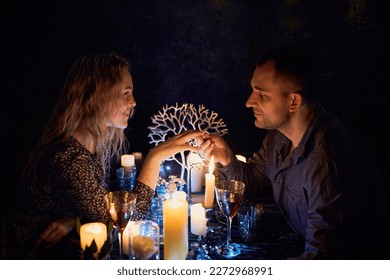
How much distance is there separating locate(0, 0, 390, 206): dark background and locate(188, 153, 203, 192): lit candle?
3141 millimetres

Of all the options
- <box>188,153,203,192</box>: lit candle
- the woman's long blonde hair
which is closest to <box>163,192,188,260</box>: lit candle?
<box>188,153,203,192</box>: lit candle

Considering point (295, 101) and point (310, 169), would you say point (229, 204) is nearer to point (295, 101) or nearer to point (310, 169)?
point (310, 169)

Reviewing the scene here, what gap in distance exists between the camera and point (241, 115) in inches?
212

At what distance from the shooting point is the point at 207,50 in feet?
17.4

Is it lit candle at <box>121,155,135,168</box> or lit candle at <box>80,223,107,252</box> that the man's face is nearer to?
lit candle at <box>121,155,135,168</box>

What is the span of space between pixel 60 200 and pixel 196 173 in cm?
73

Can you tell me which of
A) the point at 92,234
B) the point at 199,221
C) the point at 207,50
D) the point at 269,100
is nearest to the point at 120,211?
the point at 92,234

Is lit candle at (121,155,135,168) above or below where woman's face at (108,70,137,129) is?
below

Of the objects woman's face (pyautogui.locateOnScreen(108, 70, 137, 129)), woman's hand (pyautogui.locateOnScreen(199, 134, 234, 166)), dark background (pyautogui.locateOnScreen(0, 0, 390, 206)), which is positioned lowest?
woman's hand (pyautogui.locateOnScreen(199, 134, 234, 166))

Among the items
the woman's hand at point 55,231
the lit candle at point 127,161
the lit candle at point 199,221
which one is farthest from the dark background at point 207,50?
the lit candle at point 199,221

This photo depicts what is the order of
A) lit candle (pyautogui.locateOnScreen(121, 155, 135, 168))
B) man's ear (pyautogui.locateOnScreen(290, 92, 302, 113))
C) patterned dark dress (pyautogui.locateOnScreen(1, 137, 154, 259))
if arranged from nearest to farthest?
patterned dark dress (pyautogui.locateOnScreen(1, 137, 154, 259)) → man's ear (pyautogui.locateOnScreen(290, 92, 302, 113)) → lit candle (pyautogui.locateOnScreen(121, 155, 135, 168))

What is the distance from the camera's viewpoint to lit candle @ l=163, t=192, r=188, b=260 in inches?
48.3
